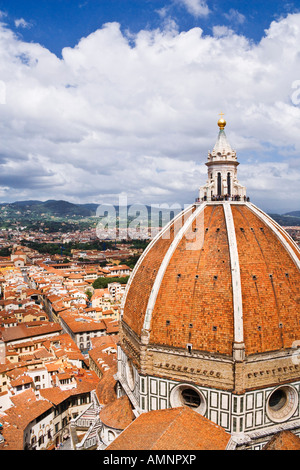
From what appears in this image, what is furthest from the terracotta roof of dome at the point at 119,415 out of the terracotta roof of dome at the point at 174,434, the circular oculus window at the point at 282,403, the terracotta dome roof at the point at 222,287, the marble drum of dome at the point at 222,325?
the circular oculus window at the point at 282,403

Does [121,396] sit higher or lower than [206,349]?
lower

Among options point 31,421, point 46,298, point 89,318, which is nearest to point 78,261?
point 46,298

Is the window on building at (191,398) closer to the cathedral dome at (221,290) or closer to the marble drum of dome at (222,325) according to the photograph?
the marble drum of dome at (222,325)

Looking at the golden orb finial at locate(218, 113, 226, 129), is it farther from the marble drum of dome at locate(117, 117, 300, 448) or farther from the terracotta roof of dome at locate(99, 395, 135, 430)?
the terracotta roof of dome at locate(99, 395, 135, 430)

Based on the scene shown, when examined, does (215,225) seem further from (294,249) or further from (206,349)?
(206,349)

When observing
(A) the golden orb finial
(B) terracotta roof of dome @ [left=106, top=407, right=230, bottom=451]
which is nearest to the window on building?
(B) terracotta roof of dome @ [left=106, top=407, right=230, bottom=451]

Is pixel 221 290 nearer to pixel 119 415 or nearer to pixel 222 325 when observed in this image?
pixel 222 325
